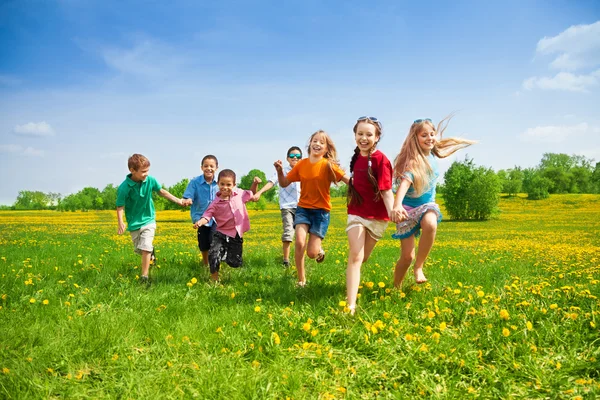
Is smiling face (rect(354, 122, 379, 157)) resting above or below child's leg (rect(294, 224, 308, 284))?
above

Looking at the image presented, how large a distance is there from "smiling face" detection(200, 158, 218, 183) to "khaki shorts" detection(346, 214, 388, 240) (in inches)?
126

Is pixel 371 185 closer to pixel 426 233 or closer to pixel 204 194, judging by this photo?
pixel 426 233

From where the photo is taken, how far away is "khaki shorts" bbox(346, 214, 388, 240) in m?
4.57

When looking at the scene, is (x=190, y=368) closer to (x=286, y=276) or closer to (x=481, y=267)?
(x=286, y=276)

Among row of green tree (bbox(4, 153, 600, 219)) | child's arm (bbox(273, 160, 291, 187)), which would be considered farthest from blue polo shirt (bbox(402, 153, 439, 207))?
row of green tree (bbox(4, 153, 600, 219))

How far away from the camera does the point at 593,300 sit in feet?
14.2

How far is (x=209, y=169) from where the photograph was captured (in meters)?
7.00

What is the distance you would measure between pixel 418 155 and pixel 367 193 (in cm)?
85

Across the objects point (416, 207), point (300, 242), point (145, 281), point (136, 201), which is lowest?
point (145, 281)

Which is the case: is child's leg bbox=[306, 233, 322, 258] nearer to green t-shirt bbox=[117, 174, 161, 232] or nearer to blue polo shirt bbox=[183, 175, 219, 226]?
blue polo shirt bbox=[183, 175, 219, 226]

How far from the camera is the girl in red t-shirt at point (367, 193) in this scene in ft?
14.8

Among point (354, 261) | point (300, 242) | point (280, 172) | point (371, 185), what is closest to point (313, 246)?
point (300, 242)

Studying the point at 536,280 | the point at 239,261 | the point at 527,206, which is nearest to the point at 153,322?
the point at 239,261

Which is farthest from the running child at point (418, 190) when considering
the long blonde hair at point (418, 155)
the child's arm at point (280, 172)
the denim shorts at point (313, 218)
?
the child's arm at point (280, 172)
